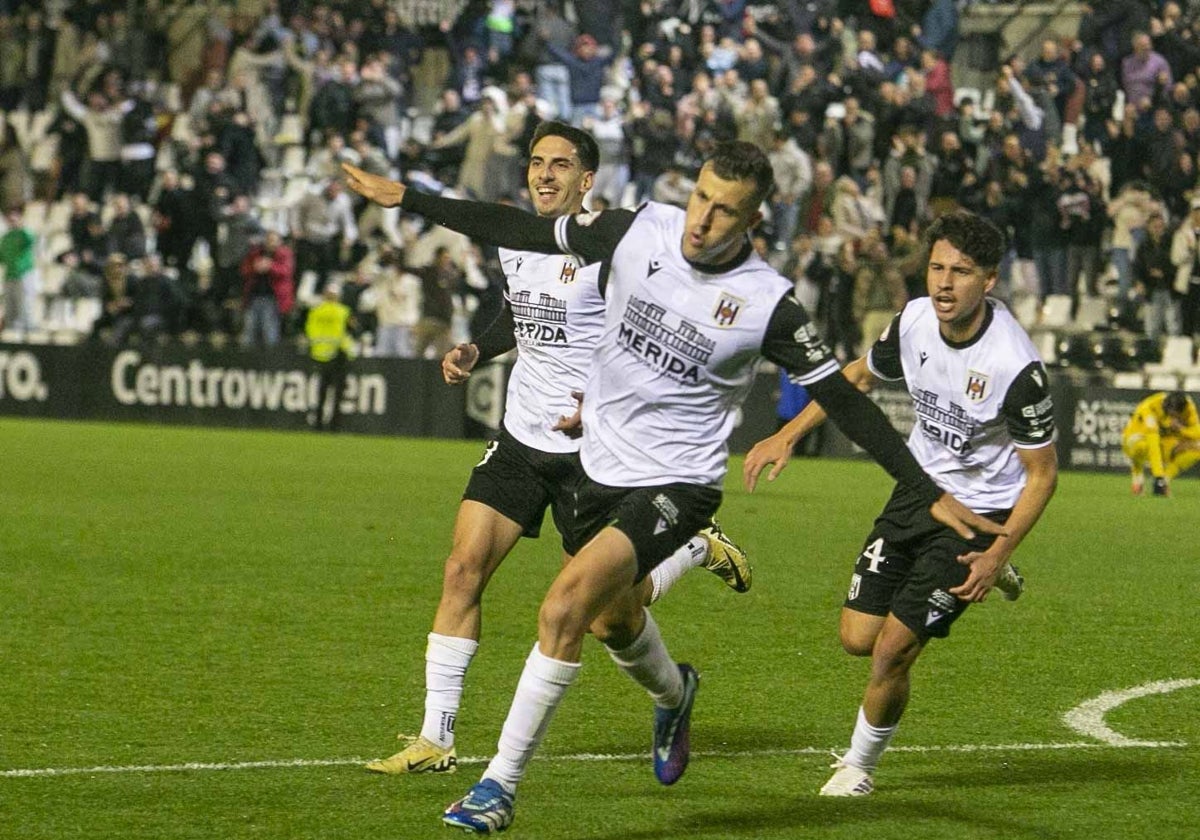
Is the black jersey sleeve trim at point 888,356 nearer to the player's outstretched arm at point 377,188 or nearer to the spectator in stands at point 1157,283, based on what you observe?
the player's outstretched arm at point 377,188

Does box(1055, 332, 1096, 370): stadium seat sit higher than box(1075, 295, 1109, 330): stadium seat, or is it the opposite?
box(1075, 295, 1109, 330): stadium seat

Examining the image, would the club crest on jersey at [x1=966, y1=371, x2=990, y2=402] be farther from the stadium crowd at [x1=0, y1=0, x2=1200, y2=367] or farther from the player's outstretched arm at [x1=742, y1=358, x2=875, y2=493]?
the stadium crowd at [x1=0, y1=0, x2=1200, y2=367]

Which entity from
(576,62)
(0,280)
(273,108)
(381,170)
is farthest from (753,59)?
(0,280)

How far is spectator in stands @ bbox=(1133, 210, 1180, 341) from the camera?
77.3 feet

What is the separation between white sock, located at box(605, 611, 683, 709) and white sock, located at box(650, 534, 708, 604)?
720mm

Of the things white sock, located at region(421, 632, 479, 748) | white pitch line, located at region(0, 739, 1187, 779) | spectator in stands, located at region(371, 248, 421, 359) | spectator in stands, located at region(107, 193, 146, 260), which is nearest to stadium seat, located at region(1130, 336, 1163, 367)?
spectator in stands, located at region(371, 248, 421, 359)

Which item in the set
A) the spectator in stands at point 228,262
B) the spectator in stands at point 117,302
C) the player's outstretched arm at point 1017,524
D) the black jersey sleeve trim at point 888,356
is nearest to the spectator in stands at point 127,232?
the spectator in stands at point 117,302

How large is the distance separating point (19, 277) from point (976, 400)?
83.5 feet

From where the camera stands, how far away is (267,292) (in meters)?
28.7

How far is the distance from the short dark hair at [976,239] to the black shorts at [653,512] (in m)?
1.19

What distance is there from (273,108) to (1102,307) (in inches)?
535

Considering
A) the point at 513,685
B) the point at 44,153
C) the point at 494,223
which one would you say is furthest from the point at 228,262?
the point at 494,223

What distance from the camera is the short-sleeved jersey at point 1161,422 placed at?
812 inches

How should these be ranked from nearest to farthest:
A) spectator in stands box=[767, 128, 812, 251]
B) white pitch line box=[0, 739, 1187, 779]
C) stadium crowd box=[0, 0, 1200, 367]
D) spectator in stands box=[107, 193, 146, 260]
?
white pitch line box=[0, 739, 1187, 779] → stadium crowd box=[0, 0, 1200, 367] → spectator in stands box=[767, 128, 812, 251] → spectator in stands box=[107, 193, 146, 260]
